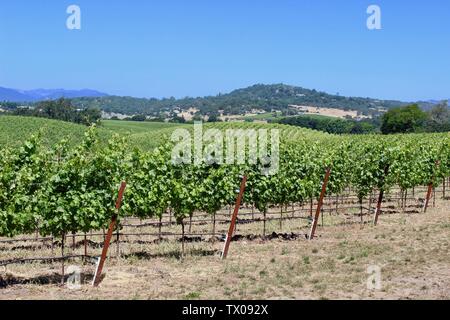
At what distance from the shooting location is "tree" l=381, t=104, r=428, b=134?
332 ft

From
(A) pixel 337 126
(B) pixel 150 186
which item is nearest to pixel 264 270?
(B) pixel 150 186

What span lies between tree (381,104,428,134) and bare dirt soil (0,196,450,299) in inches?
3470

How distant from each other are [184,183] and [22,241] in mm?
6401

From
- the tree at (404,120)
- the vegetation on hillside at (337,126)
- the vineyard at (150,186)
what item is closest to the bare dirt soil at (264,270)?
the vineyard at (150,186)

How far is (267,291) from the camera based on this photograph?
10891 mm

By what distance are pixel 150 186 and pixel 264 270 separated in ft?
13.7

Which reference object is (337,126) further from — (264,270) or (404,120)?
(264,270)

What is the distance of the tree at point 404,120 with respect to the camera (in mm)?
101062

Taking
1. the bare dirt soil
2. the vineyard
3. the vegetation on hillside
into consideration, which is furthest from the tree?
the bare dirt soil

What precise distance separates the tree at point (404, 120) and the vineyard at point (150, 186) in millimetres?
79181

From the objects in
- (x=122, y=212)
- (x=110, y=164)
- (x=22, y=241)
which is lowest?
(x=22, y=241)

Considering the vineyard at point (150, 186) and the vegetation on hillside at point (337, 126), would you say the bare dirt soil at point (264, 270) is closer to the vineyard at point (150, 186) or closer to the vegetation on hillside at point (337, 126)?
the vineyard at point (150, 186)
